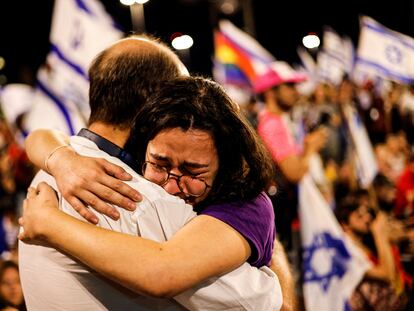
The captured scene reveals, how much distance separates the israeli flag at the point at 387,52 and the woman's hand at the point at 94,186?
846 cm

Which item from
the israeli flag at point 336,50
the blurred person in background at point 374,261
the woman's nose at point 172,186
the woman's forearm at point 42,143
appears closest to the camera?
the woman's nose at point 172,186

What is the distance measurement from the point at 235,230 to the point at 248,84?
27.2 ft

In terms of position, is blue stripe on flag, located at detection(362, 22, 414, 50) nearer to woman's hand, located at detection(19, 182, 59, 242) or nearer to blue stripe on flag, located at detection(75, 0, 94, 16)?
blue stripe on flag, located at detection(75, 0, 94, 16)

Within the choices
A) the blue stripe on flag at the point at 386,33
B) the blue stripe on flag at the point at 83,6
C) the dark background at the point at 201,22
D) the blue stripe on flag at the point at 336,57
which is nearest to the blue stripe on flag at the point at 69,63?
the blue stripe on flag at the point at 83,6

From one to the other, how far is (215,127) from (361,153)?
7.08m

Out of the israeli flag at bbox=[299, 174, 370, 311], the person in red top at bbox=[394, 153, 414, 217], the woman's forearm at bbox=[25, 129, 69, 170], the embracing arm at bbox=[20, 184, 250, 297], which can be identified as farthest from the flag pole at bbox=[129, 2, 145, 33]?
the embracing arm at bbox=[20, 184, 250, 297]

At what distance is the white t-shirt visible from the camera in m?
1.98

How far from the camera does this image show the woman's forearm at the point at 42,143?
265cm

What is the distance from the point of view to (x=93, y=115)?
2.30 m

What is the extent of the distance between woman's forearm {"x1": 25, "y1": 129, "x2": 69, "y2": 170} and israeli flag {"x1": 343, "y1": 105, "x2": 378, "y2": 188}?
20.2 ft

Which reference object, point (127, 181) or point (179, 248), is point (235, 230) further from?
point (127, 181)

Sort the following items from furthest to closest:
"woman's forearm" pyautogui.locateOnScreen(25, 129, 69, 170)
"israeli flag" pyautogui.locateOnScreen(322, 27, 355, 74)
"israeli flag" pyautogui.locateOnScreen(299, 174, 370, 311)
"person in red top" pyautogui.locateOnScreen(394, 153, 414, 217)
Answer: "israeli flag" pyautogui.locateOnScreen(322, 27, 355, 74) < "person in red top" pyautogui.locateOnScreen(394, 153, 414, 217) < "israeli flag" pyautogui.locateOnScreen(299, 174, 370, 311) < "woman's forearm" pyautogui.locateOnScreen(25, 129, 69, 170)

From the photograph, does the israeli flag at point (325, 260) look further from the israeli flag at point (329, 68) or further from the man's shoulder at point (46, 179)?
the israeli flag at point (329, 68)

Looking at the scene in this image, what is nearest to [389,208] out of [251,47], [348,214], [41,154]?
[348,214]
